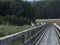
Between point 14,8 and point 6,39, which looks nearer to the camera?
point 6,39

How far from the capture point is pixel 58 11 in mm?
130125

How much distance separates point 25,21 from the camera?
279 ft

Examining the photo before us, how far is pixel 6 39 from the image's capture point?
6.48 meters

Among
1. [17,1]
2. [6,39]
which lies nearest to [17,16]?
[17,1]

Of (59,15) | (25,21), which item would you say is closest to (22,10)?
(25,21)

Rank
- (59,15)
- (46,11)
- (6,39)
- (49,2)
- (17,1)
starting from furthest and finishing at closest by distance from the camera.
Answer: (49,2)
(46,11)
(59,15)
(17,1)
(6,39)

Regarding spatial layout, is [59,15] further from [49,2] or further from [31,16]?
[31,16]

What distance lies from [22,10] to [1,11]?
8.67m

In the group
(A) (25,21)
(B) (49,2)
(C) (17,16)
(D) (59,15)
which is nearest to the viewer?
(A) (25,21)

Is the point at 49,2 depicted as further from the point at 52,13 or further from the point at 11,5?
the point at 11,5

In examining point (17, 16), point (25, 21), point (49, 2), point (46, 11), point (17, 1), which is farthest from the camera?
point (49, 2)

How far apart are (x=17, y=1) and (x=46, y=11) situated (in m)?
34.2

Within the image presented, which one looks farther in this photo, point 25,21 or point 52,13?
point 52,13

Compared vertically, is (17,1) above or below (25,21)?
above
